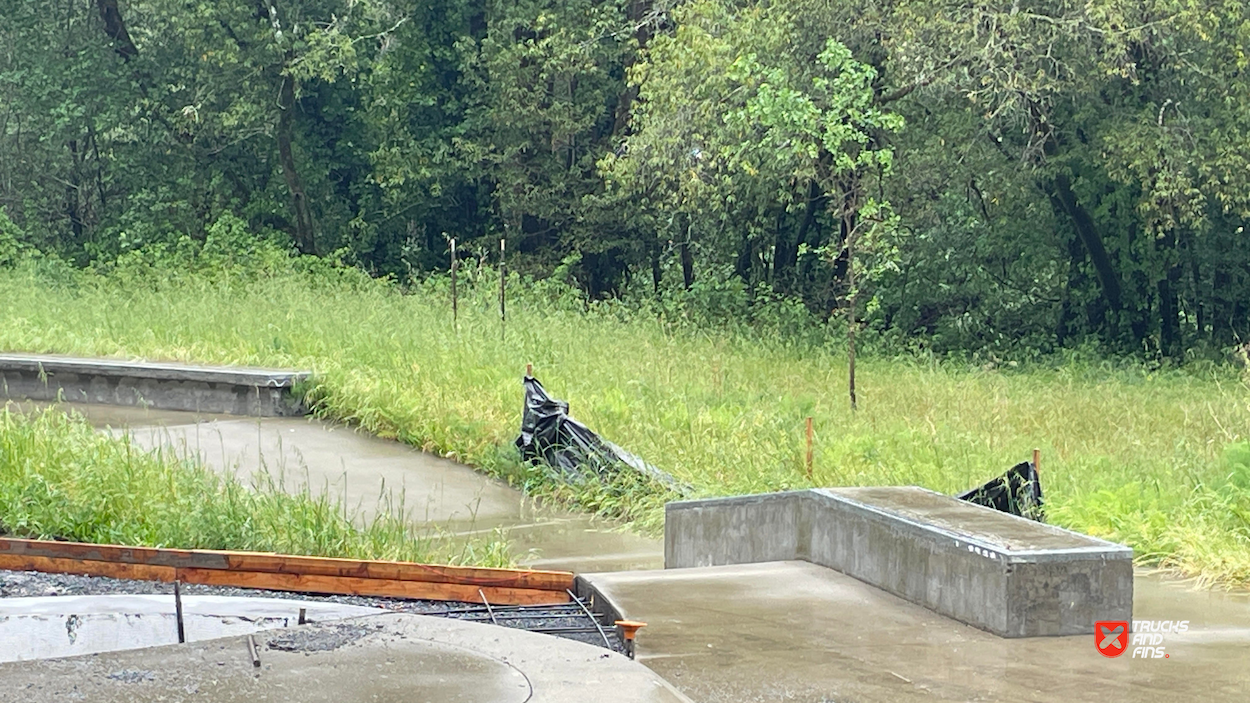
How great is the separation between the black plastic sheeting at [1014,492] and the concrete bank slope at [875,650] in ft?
3.72

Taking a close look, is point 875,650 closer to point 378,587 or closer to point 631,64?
point 378,587

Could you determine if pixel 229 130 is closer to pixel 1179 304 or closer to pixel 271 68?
pixel 271 68

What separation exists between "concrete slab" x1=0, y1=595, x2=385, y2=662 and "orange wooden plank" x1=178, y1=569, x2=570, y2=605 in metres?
0.30

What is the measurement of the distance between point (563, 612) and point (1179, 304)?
21028 mm

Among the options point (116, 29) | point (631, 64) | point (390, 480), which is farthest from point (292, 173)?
point (390, 480)

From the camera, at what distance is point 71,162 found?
29.4m

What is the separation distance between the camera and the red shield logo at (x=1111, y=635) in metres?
5.31

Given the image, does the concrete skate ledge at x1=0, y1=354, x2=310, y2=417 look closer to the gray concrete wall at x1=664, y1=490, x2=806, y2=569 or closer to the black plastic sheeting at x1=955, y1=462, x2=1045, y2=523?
the gray concrete wall at x1=664, y1=490, x2=806, y2=569

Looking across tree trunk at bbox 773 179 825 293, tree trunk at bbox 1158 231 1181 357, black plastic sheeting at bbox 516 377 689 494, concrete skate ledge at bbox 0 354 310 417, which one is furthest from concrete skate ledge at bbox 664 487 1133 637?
tree trunk at bbox 773 179 825 293

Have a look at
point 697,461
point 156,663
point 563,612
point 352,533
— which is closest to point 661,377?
point 697,461

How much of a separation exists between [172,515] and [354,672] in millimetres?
3229

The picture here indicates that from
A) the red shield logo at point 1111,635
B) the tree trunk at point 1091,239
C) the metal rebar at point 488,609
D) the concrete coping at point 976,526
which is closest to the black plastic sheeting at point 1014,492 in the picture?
the concrete coping at point 976,526

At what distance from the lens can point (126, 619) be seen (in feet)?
18.6

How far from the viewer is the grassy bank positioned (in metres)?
6.91
